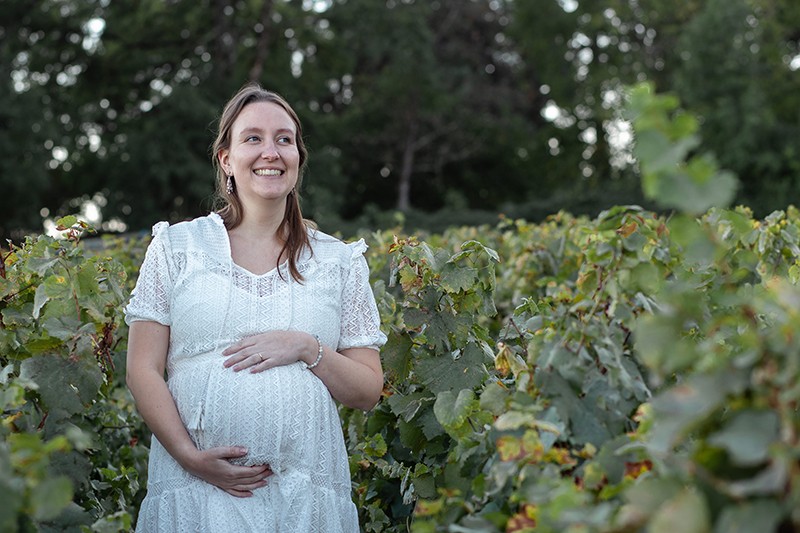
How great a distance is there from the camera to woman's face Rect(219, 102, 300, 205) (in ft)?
10.6

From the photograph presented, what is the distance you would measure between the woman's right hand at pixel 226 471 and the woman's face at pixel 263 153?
29.9 inches

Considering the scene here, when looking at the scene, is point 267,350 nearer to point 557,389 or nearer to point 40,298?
point 40,298

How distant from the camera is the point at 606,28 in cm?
3694

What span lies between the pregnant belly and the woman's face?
0.55m

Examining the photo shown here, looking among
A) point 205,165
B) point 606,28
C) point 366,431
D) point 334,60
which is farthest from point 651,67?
point 366,431

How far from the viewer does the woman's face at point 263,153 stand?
323 cm

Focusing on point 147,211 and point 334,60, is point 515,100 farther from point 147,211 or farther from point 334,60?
point 147,211

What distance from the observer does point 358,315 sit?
3.28m

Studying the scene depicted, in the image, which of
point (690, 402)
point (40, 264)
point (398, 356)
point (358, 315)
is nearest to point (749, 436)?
point (690, 402)

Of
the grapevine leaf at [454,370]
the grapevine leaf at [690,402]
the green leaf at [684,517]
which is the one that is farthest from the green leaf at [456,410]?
the green leaf at [684,517]

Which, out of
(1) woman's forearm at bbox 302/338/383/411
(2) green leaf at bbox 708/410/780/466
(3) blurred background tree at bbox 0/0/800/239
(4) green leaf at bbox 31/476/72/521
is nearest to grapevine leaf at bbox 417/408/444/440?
(1) woman's forearm at bbox 302/338/383/411

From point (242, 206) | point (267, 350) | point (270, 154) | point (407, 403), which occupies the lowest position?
point (407, 403)

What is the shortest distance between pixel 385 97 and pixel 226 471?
31327 millimetres

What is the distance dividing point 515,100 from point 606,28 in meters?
4.00
